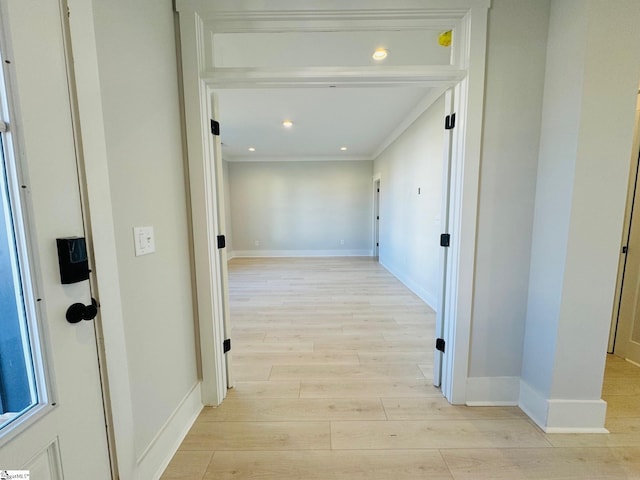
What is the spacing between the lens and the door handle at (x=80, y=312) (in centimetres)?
79

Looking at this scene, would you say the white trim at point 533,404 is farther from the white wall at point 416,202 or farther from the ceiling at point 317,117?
the ceiling at point 317,117

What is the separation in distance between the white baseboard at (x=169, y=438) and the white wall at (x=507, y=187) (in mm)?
1754

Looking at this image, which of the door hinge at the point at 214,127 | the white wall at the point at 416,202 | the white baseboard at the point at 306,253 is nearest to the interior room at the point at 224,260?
the door hinge at the point at 214,127

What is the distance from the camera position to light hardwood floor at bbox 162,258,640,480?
1.25 m

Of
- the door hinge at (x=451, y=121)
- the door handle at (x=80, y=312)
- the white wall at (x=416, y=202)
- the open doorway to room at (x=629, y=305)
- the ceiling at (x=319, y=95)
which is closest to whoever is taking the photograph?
the door handle at (x=80, y=312)

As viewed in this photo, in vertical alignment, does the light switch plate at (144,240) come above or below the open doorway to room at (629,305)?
above

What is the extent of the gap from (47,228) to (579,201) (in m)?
2.19

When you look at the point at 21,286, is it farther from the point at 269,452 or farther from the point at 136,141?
the point at 269,452

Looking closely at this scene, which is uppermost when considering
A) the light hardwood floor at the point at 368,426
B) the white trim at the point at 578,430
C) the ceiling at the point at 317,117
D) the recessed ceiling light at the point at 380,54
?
the ceiling at the point at 317,117

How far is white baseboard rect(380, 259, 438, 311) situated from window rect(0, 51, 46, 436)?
9.14 feet

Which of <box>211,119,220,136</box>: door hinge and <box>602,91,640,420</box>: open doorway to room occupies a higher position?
<box>211,119,220,136</box>: door hinge

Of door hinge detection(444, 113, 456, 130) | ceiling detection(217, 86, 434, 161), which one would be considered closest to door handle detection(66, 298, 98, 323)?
door hinge detection(444, 113, 456, 130)

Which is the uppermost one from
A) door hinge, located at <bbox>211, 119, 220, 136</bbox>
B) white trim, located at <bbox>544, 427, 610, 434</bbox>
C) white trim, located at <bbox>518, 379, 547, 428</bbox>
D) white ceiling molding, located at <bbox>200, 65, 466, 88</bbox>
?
white ceiling molding, located at <bbox>200, 65, 466, 88</bbox>

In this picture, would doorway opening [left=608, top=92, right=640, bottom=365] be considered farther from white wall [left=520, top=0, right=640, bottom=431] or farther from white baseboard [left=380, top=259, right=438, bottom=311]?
white baseboard [left=380, top=259, right=438, bottom=311]
